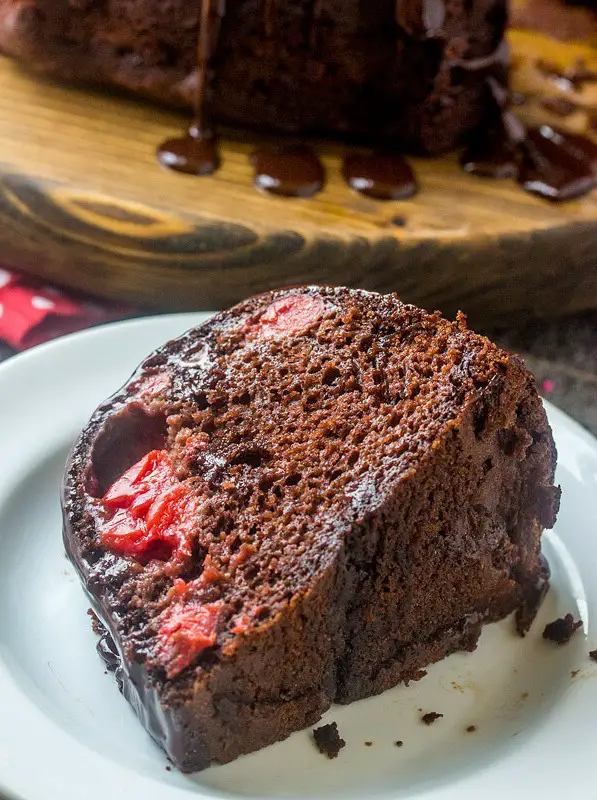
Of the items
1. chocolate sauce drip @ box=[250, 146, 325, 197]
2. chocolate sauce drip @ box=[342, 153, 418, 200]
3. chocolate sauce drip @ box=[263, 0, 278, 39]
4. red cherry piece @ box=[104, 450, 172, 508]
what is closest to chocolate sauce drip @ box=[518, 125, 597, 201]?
chocolate sauce drip @ box=[342, 153, 418, 200]

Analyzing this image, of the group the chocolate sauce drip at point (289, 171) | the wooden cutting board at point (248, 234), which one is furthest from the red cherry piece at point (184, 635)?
the chocolate sauce drip at point (289, 171)

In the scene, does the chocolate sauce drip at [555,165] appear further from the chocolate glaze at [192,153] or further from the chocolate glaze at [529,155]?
the chocolate glaze at [192,153]

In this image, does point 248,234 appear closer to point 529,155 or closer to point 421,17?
point 421,17

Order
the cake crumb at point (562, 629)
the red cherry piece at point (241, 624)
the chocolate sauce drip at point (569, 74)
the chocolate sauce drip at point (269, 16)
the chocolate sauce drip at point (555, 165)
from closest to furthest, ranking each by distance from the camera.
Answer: the red cherry piece at point (241, 624)
the cake crumb at point (562, 629)
the chocolate sauce drip at point (269, 16)
the chocolate sauce drip at point (555, 165)
the chocolate sauce drip at point (569, 74)

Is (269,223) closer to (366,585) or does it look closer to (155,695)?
(366,585)

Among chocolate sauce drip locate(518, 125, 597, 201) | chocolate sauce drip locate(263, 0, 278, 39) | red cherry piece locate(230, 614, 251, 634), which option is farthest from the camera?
chocolate sauce drip locate(518, 125, 597, 201)

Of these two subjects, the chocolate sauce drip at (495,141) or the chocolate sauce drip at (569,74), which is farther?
the chocolate sauce drip at (569,74)

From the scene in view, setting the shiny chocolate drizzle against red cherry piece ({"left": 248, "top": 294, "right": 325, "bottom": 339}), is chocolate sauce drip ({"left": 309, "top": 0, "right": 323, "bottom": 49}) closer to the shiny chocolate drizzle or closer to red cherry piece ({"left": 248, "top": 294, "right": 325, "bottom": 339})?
the shiny chocolate drizzle
